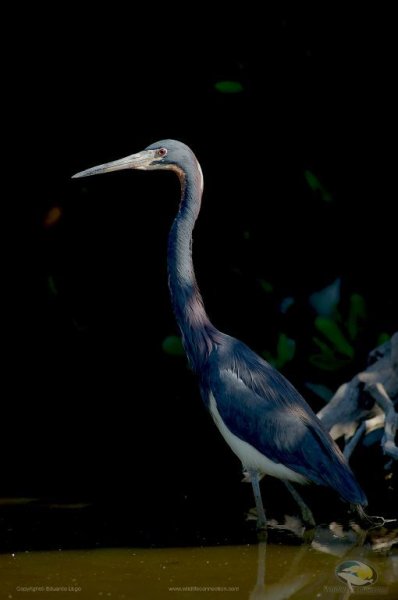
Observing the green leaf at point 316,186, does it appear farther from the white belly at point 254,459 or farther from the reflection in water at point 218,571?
the reflection in water at point 218,571

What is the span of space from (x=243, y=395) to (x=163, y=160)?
4.44ft

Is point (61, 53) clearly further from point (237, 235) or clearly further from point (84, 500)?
point (84, 500)

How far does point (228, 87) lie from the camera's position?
309 inches

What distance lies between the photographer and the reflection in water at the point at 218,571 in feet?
14.3

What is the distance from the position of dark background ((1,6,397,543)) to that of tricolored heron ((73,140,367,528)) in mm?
551

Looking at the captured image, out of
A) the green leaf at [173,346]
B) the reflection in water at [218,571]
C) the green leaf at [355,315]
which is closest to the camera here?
the reflection in water at [218,571]

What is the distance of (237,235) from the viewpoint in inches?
333

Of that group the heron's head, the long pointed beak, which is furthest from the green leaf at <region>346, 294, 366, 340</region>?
the long pointed beak

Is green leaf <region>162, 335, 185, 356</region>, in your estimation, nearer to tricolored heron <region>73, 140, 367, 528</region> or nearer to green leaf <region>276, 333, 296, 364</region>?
green leaf <region>276, 333, 296, 364</region>

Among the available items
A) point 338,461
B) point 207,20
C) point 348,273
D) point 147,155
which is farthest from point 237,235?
point 338,461

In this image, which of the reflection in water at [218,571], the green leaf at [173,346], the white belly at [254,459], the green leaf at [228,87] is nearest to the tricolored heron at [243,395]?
the white belly at [254,459]

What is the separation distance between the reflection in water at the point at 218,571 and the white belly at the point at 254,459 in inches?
19.8

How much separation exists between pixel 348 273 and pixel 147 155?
2126 millimetres

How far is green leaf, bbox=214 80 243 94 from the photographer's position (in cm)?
784
